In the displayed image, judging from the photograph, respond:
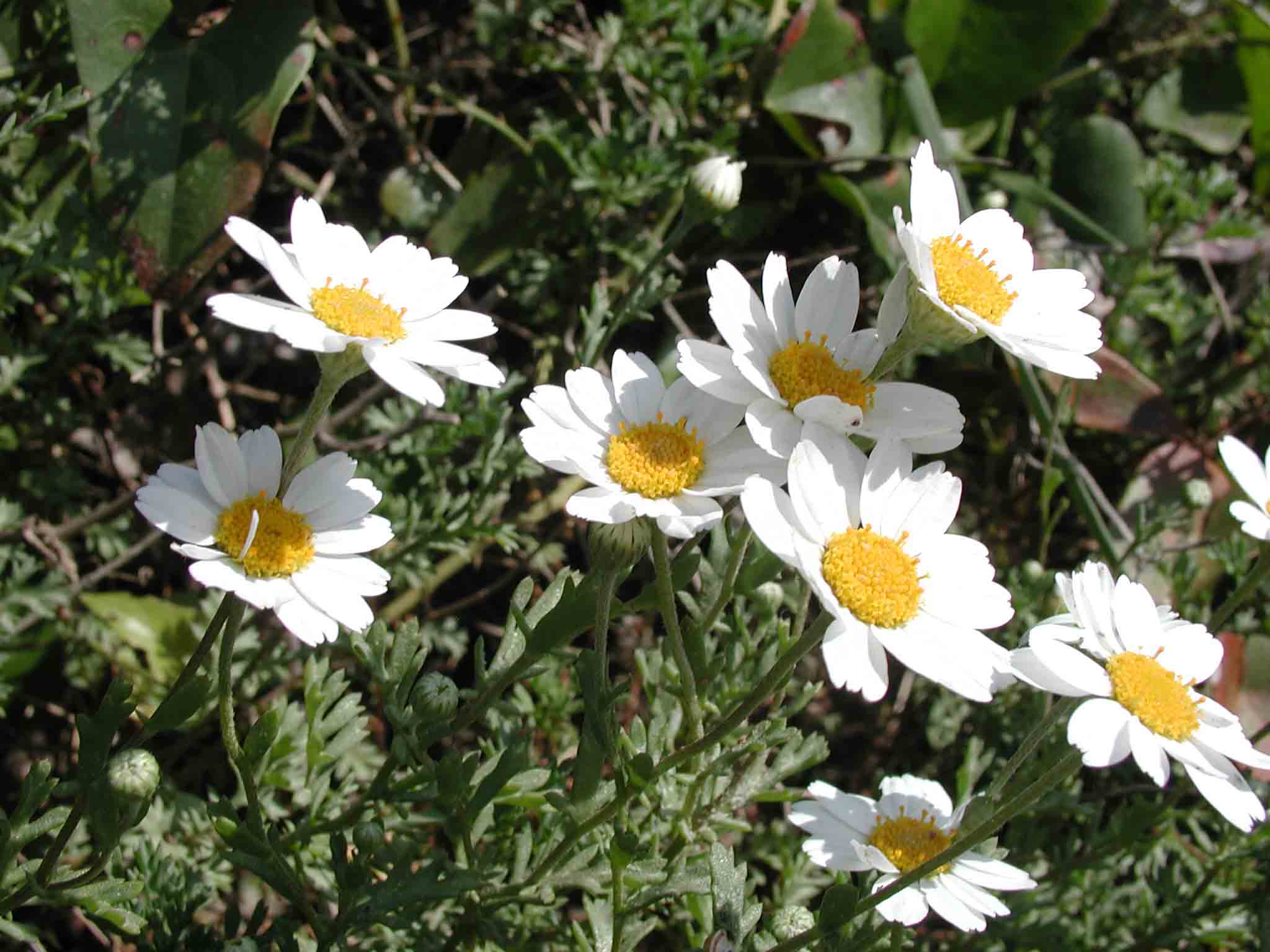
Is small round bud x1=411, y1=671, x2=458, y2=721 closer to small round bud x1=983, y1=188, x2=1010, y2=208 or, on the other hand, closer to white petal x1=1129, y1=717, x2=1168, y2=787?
white petal x1=1129, y1=717, x2=1168, y2=787

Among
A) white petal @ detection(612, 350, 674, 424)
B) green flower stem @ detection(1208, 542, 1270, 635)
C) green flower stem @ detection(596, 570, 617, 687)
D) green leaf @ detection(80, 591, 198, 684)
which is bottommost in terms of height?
green leaf @ detection(80, 591, 198, 684)

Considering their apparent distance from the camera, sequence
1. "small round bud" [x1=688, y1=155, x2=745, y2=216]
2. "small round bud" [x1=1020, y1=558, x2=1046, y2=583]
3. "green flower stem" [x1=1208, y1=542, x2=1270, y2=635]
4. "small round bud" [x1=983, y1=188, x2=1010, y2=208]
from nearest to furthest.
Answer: "green flower stem" [x1=1208, y1=542, x2=1270, y2=635] → "small round bud" [x1=688, y1=155, x2=745, y2=216] → "small round bud" [x1=1020, y1=558, x2=1046, y2=583] → "small round bud" [x1=983, y1=188, x2=1010, y2=208]

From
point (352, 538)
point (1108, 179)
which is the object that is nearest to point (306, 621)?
point (352, 538)

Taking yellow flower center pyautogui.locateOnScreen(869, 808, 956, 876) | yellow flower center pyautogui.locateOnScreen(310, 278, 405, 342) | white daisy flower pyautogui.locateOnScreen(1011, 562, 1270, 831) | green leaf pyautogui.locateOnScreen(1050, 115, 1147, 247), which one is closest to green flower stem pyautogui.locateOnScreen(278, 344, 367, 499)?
yellow flower center pyautogui.locateOnScreen(310, 278, 405, 342)

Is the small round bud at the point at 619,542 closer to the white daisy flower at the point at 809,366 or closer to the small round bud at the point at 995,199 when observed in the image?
the white daisy flower at the point at 809,366

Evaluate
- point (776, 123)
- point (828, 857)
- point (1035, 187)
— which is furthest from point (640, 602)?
point (1035, 187)
